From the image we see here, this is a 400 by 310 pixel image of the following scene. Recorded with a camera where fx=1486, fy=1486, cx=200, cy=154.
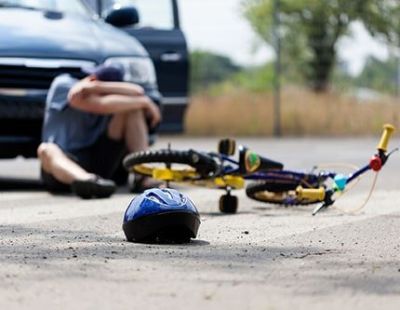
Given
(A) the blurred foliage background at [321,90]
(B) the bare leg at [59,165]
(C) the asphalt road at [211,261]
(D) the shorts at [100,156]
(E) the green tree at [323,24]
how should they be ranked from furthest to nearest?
(E) the green tree at [323,24] < (A) the blurred foliage background at [321,90] < (D) the shorts at [100,156] < (B) the bare leg at [59,165] < (C) the asphalt road at [211,261]

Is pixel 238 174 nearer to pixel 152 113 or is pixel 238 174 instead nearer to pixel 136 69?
pixel 152 113

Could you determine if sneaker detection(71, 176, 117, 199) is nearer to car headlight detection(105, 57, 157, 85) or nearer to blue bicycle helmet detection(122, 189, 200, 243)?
car headlight detection(105, 57, 157, 85)

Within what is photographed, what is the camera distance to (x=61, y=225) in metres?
8.20

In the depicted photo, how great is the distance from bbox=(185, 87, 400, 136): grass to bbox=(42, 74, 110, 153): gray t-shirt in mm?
15595

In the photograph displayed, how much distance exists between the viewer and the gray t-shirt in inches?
449

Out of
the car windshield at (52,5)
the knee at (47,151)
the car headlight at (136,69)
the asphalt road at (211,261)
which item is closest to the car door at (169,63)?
the car windshield at (52,5)

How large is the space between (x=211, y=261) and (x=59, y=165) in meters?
4.96

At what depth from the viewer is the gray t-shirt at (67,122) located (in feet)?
37.4

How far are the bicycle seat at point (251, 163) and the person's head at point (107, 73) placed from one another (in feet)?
7.03

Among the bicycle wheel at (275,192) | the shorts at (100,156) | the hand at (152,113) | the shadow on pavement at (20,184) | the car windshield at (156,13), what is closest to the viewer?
the bicycle wheel at (275,192)

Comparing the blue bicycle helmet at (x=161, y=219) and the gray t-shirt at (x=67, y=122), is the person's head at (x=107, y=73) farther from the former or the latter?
the blue bicycle helmet at (x=161, y=219)

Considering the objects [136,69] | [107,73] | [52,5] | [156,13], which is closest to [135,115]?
[107,73]

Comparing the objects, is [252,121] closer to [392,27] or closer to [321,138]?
[321,138]

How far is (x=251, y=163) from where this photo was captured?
9383 mm
